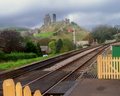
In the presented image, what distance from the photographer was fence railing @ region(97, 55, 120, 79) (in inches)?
642

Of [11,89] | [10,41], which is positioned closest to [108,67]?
[11,89]

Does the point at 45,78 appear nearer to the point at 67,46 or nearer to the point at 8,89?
the point at 8,89

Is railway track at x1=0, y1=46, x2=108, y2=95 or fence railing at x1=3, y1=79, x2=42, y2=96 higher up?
fence railing at x1=3, y1=79, x2=42, y2=96

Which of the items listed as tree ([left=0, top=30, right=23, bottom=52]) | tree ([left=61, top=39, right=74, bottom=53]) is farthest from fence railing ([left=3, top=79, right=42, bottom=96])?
tree ([left=61, top=39, right=74, bottom=53])

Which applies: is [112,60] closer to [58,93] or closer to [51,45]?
[58,93]

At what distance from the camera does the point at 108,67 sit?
16531 mm

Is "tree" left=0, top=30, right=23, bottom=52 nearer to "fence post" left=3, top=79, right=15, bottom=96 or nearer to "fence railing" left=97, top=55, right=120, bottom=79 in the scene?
"fence railing" left=97, top=55, right=120, bottom=79

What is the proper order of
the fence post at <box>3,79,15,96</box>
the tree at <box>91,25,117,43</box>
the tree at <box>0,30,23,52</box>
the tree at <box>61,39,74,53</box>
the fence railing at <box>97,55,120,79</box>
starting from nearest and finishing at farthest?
the fence post at <box>3,79,15,96</box>
the fence railing at <box>97,55,120,79</box>
the tree at <box>0,30,23,52</box>
the tree at <box>61,39,74,53</box>
the tree at <box>91,25,117,43</box>

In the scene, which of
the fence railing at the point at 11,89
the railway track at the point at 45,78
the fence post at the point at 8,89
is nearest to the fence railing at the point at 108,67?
the railway track at the point at 45,78

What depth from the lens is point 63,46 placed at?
251ft

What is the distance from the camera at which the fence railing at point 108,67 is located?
16.3 m

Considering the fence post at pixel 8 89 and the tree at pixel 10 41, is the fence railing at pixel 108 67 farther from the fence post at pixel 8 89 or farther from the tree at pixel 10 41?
the tree at pixel 10 41

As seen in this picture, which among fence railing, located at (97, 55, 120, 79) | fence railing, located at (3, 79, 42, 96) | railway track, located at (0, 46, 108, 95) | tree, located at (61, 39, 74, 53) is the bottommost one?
tree, located at (61, 39, 74, 53)

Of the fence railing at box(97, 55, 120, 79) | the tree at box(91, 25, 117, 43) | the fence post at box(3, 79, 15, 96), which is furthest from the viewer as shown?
the tree at box(91, 25, 117, 43)
